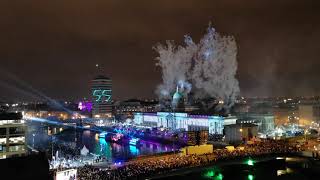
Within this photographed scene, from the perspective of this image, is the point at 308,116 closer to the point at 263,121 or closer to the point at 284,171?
the point at 263,121

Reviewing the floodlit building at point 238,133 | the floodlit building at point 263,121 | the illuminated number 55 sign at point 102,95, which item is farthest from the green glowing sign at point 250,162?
the illuminated number 55 sign at point 102,95

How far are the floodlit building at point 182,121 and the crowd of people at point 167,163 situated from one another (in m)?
31.1

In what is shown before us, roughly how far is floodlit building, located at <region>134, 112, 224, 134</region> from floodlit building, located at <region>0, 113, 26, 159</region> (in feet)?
138

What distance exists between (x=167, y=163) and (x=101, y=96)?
121 m

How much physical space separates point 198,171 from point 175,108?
59.4m

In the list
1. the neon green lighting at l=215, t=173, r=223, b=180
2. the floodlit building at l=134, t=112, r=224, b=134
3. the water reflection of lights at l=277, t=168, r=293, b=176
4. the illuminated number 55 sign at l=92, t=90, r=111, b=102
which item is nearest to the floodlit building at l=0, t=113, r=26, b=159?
the neon green lighting at l=215, t=173, r=223, b=180

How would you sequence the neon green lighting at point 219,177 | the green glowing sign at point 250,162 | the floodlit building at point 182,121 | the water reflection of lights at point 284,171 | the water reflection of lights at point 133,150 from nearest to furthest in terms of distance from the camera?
1. the neon green lighting at point 219,177
2. the water reflection of lights at point 284,171
3. the green glowing sign at point 250,162
4. the water reflection of lights at point 133,150
5. the floodlit building at point 182,121

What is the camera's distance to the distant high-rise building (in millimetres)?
147625

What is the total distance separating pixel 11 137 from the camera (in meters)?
44.1

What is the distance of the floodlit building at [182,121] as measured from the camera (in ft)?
249

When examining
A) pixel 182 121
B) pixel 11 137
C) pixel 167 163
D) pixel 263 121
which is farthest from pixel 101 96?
pixel 167 163

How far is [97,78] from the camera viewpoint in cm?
15600

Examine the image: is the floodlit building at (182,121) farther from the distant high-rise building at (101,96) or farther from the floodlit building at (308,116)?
the distant high-rise building at (101,96)

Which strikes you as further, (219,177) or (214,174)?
(214,174)
